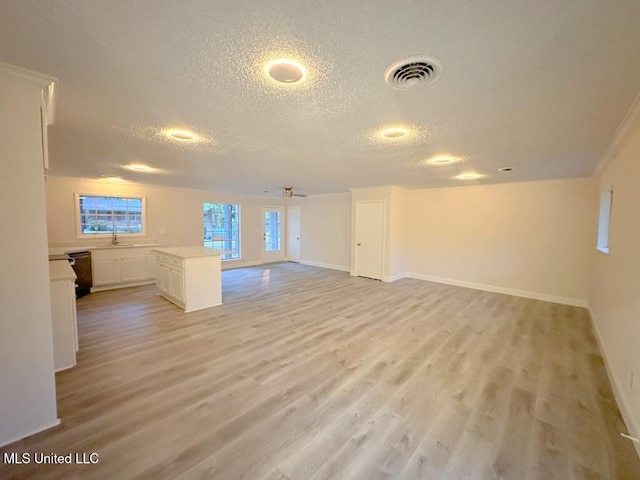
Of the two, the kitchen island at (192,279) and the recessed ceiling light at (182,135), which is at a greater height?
the recessed ceiling light at (182,135)

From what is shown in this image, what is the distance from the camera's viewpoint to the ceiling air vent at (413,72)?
4.72 ft

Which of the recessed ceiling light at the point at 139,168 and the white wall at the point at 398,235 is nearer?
the recessed ceiling light at the point at 139,168

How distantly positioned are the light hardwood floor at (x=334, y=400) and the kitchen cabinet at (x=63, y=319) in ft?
0.52

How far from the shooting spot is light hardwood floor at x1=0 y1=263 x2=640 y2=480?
1620 millimetres

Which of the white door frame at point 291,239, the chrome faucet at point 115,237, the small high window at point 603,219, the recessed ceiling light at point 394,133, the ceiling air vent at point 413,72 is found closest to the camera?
the ceiling air vent at point 413,72

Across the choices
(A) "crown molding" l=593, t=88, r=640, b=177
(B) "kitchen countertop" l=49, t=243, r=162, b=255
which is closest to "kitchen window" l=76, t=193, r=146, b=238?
(B) "kitchen countertop" l=49, t=243, r=162, b=255

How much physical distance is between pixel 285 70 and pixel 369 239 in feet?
18.1

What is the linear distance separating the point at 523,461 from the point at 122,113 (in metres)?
3.83

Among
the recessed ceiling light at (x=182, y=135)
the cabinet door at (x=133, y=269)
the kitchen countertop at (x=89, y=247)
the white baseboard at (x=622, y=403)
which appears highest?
the recessed ceiling light at (x=182, y=135)

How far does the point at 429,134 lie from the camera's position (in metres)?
2.64

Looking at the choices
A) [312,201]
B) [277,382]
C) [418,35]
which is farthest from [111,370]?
[312,201]

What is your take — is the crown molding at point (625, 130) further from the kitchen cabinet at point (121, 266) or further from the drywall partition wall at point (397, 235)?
the kitchen cabinet at point (121, 266)

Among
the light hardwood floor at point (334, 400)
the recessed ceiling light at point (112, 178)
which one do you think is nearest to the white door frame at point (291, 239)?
the recessed ceiling light at point (112, 178)

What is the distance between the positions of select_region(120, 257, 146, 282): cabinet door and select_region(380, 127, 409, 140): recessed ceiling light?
582 centimetres
